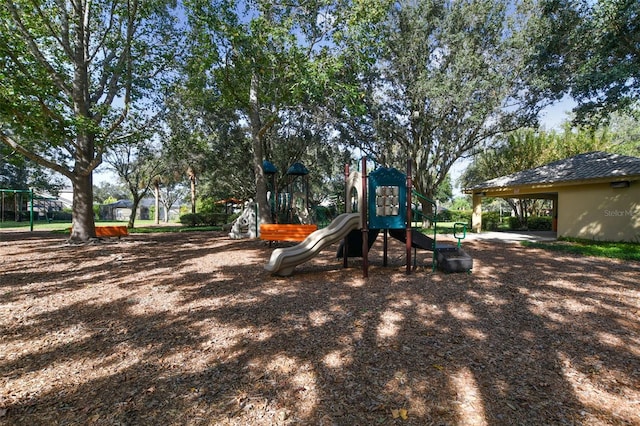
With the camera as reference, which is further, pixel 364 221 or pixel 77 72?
pixel 77 72

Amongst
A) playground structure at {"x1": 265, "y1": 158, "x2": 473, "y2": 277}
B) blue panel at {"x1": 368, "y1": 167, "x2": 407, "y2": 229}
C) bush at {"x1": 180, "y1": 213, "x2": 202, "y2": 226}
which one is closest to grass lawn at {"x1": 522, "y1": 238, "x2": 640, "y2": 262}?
playground structure at {"x1": 265, "y1": 158, "x2": 473, "y2": 277}

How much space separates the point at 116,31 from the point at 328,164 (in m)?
16.2

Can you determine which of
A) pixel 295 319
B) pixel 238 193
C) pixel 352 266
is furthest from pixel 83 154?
pixel 238 193

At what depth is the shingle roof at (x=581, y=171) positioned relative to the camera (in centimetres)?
1270

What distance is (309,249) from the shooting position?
268 inches

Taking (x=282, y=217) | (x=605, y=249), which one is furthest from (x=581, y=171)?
(x=282, y=217)

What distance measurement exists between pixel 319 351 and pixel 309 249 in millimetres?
3640

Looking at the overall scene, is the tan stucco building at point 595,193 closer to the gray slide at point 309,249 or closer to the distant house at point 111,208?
the gray slide at point 309,249

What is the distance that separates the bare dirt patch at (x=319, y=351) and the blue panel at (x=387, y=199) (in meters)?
1.33

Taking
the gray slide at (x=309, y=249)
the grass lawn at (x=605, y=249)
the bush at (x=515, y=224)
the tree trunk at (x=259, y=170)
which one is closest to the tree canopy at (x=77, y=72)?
the tree trunk at (x=259, y=170)

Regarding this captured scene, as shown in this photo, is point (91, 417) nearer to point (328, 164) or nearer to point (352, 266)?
point (352, 266)

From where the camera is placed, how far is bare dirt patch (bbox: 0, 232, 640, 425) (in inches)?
92.0

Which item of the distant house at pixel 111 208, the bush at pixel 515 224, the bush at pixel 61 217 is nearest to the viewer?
the bush at pixel 515 224

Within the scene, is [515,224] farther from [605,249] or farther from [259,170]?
[259,170]
